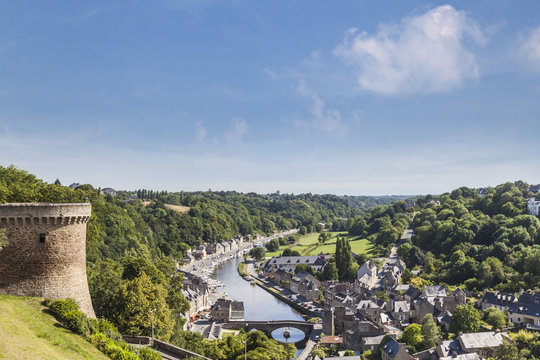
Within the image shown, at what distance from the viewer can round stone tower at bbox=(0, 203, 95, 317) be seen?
1578 cm

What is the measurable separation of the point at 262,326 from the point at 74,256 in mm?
32739

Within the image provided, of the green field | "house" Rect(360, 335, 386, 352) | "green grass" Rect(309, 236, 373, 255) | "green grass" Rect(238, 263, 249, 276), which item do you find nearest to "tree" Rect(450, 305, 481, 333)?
"house" Rect(360, 335, 386, 352)

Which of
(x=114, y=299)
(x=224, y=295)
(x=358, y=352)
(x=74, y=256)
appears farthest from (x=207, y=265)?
(x=74, y=256)

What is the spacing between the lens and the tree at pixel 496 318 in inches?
1706

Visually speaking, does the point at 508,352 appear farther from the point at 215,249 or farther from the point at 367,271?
the point at 215,249

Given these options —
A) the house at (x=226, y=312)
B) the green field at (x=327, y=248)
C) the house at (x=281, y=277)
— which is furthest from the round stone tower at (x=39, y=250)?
the green field at (x=327, y=248)

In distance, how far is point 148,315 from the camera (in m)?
23.1

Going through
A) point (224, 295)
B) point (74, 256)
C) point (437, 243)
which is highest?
point (74, 256)

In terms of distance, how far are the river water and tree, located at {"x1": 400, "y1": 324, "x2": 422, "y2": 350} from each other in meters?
11.5

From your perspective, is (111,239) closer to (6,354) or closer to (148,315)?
(148,315)

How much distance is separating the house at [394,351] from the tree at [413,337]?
4024 mm

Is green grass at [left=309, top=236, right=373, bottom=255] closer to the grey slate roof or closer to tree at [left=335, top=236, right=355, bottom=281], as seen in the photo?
tree at [left=335, top=236, right=355, bottom=281]

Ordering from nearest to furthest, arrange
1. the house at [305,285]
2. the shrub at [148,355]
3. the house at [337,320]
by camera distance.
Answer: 1. the shrub at [148,355]
2. the house at [337,320]
3. the house at [305,285]

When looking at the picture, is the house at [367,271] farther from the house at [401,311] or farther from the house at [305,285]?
the house at [401,311]
